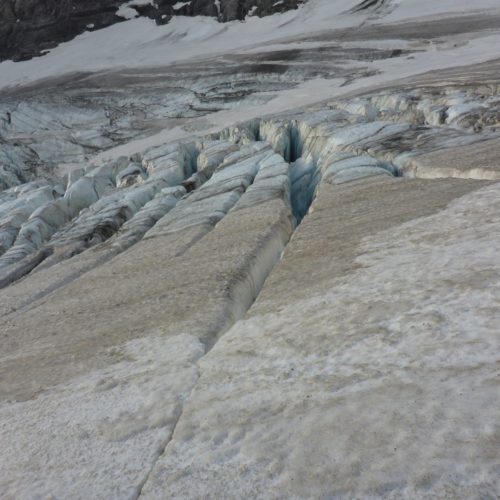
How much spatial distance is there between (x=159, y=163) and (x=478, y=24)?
41.2m

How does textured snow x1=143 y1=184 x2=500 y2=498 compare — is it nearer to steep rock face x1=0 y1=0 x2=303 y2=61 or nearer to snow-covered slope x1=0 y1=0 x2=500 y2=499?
snow-covered slope x1=0 y1=0 x2=500 y2=499

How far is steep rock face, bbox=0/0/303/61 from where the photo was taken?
70.1 metres

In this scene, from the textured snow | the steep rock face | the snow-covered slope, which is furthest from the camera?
the steep rock face

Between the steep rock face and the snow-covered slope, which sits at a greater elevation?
the steep rock face

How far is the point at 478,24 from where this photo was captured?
47656 mm

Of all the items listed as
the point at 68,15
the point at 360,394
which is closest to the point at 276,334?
the point at 360,394

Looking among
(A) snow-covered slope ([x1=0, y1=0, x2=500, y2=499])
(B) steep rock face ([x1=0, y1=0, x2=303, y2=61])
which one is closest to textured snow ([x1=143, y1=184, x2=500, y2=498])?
(A) snow-covered slope ([x1=0, y1=0, x2=500, y2=499])

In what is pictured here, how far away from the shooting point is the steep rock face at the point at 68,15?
70.1 m

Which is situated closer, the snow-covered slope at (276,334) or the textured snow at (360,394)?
the textured snow at (360,394)

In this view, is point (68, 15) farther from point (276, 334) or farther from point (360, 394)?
point (360, 394)

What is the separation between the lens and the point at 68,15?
243 feet

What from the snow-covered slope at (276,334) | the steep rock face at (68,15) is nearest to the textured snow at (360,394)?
the snow-covered slope at (276,334)

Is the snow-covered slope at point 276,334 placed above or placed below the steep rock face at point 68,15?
below

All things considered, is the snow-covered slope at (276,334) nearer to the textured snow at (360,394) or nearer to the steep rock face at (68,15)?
the textured snow at (360,394)
